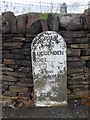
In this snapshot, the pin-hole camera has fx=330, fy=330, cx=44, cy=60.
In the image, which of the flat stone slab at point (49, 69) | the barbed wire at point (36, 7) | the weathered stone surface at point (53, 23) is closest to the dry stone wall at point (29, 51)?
the weathered stone surface at point (53, 23)

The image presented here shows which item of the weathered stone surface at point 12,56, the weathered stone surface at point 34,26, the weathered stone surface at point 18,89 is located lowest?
the weathered stone surface at point 18,89

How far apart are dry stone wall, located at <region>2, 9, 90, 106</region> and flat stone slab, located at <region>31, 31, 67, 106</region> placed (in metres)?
0.18

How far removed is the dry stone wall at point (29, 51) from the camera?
5.59 m

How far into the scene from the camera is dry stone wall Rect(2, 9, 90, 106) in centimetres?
559

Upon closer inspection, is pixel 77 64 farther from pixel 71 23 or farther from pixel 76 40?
pixel 71 23

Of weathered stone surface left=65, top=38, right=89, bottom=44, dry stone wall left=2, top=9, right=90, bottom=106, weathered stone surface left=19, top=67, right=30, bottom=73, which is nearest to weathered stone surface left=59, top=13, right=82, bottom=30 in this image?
dry stone wall left=2, top=9, right=90, bottom=106

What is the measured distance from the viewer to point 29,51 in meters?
5.64

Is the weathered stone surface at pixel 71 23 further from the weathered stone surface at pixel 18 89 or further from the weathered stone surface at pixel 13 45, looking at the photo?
the weathered stone surface at pixel 18 89

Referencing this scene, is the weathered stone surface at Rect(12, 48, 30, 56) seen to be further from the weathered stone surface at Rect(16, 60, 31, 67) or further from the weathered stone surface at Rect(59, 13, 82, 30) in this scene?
the weathered stone surface at Rect(59, 13, 82, 30)

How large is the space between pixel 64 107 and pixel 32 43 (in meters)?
1.21

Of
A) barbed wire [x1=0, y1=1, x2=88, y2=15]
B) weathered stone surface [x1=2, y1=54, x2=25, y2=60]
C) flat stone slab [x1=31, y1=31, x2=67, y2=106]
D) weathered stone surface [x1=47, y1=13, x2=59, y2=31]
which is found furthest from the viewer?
barbed wire [x1=0, y1=1, x2=88, y2=15]

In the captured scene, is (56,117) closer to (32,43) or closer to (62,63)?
(62,63)

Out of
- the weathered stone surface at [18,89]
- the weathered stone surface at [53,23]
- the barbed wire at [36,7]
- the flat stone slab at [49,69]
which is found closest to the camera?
the flat stone slab at [49,69]

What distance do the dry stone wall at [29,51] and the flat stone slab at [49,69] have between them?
18 centimetres
